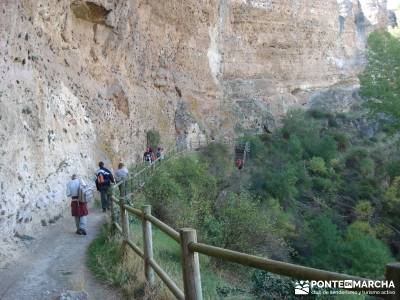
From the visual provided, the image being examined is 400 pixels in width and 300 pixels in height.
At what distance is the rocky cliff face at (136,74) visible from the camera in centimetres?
1153

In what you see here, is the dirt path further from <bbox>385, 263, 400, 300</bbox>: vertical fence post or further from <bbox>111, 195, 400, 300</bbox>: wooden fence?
<bbox>385, 263, 400, 300</bbox>: vertical fence post

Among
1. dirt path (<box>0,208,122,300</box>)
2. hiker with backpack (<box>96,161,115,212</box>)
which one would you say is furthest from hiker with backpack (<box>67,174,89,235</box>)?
hiker with backpack (<box>96,161,115,212</box>)

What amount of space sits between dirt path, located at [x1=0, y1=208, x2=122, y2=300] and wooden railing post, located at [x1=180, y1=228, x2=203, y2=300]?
2286 millimetres

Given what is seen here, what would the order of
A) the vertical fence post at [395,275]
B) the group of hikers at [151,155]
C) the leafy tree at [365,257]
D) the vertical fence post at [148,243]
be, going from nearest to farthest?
the vertical fence post at [395,275], the vertical fence post at [148,243], the leafy tree at [365,257], the group of hikers at [151,155]

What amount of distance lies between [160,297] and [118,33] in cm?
1769

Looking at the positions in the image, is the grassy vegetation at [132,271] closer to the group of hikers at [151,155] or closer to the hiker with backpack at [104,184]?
the hiker with backpack at [104,184]

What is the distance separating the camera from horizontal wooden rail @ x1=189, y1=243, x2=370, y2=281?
2761 mm

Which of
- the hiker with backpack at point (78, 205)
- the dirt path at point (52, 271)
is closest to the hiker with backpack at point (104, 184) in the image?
the dirt path at point (52, 271)

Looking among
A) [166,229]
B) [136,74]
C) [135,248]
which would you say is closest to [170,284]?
[166,229]

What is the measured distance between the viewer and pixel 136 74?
79.8ft

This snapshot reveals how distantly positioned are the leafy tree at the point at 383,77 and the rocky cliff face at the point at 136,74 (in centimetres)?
831

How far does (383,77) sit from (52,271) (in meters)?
28.9

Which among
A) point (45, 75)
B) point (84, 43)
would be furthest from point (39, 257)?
point (84, 43)

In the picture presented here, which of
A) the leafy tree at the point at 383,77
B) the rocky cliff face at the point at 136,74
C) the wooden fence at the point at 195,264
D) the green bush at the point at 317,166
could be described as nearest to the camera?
the wooden fence at the point at 195,264
